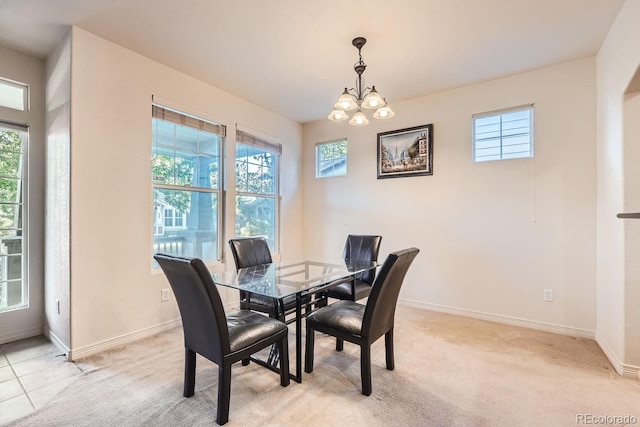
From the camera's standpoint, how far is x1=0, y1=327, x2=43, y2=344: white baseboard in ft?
8.63

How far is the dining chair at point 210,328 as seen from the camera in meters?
1.56

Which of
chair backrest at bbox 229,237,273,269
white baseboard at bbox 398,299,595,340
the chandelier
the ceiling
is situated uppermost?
the ceiling

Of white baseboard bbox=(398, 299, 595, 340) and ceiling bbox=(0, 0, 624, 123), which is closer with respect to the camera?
ceiling bbox=(0, 0, 624, 123)

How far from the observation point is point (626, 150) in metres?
2.14

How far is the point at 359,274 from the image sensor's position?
128 inches

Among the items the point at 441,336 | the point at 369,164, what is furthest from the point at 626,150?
the point at 369,164

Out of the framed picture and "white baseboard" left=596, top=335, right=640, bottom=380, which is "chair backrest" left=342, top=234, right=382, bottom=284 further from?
"white baseboard" left=596, top=335, right=640, bottom=380

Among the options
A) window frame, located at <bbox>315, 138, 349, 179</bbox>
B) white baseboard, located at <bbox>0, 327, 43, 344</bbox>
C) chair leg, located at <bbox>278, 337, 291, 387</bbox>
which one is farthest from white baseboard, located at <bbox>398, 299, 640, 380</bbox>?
white baseboard, located at <bbox>0, 327, 43, 344</bbox>

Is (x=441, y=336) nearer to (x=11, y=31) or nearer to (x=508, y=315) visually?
(x=508, y=315)

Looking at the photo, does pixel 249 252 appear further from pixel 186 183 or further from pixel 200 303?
pixel 200 303

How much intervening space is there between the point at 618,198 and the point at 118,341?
4.25 meters

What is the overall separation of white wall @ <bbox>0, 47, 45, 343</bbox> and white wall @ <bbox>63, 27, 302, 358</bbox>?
80 centimetres

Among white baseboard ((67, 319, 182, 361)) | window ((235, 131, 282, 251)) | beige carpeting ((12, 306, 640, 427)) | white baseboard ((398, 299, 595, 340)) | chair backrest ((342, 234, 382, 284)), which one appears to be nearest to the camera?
beige carpeting ((12, 306, 640, 427))

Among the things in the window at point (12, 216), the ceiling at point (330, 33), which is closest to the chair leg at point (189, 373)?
the window at point (12, 216)
